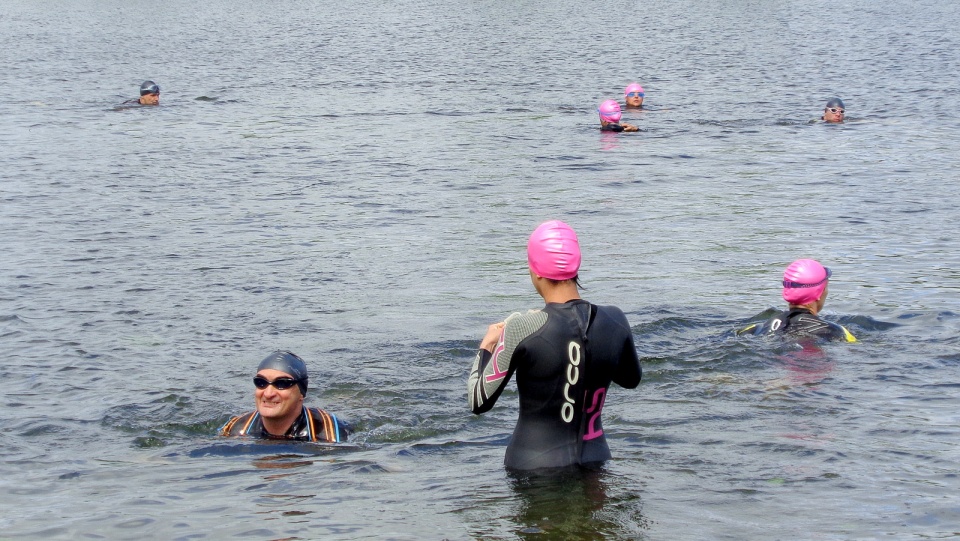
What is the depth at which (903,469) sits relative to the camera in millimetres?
7930

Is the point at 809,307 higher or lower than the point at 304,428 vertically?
higher

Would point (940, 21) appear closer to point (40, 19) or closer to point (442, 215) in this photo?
point (442, 215)

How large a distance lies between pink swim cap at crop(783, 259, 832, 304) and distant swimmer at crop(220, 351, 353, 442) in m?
4.74

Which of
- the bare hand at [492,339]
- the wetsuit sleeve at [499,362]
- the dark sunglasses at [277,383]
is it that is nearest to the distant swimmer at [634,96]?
the dark sunglasses at [277,383]

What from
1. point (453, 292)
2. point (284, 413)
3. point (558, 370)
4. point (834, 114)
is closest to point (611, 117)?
point (834, 114)

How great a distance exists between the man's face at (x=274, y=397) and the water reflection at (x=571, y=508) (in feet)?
6.25

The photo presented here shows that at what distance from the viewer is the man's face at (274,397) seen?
7.98 meters

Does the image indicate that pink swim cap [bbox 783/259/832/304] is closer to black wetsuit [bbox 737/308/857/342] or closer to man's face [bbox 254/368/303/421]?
black wetsuit [bbox 737/308/857/342]

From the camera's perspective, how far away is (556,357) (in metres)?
6.43

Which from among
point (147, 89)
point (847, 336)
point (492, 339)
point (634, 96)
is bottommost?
point (847, 336)

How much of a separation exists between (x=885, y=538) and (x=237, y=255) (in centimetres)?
1100

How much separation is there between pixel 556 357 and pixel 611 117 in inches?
801

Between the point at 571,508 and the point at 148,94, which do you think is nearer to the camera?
the point at 571,508

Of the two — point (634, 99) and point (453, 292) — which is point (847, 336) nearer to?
point (453, 292)
